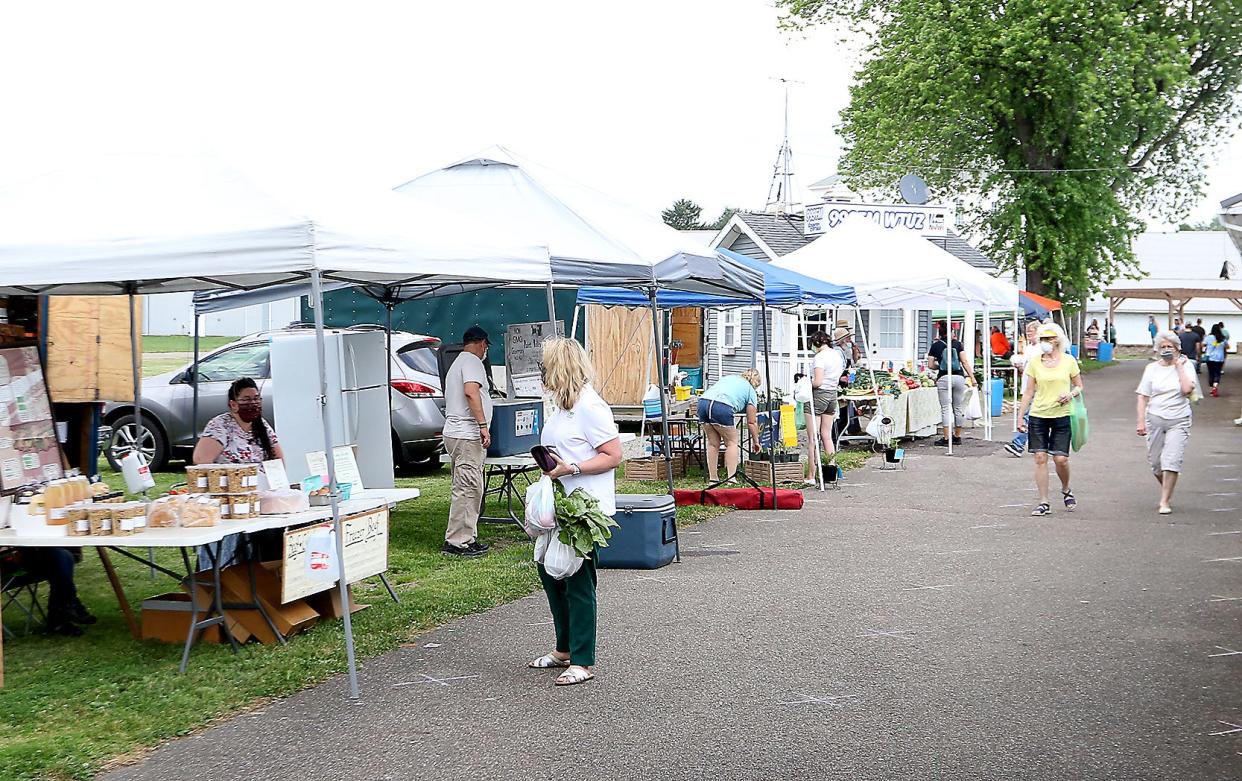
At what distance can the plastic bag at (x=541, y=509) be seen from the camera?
652 centimetres

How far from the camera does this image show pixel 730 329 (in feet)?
109

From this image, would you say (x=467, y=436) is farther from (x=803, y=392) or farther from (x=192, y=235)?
(x=803, y=392)

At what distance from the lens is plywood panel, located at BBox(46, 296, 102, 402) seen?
10.4 meters

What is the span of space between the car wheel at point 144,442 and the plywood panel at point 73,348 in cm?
451

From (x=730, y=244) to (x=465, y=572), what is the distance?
85.6ft

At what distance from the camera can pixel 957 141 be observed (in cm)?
3903

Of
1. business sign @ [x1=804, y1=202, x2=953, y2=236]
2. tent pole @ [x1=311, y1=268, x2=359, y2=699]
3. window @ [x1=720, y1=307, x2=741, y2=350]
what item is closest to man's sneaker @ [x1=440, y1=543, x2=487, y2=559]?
tent pole @ [x1=311, y1=268, x2=359, y2=699]

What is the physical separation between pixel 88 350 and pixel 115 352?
23 cm

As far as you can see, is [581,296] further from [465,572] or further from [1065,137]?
[1065,137]

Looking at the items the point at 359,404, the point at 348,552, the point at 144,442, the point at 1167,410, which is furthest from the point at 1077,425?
the point at 144,442

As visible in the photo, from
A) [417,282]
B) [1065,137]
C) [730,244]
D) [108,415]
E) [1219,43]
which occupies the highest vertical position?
[1219,43]

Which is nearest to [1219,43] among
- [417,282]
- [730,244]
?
[730,244]

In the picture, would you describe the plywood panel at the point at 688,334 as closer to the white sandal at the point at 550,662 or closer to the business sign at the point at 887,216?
the business sign at the point at 887,216

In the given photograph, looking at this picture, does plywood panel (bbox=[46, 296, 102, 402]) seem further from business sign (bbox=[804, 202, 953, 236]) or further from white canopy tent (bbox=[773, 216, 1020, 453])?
business sign (bbox=[804, 202, 953, 236])
